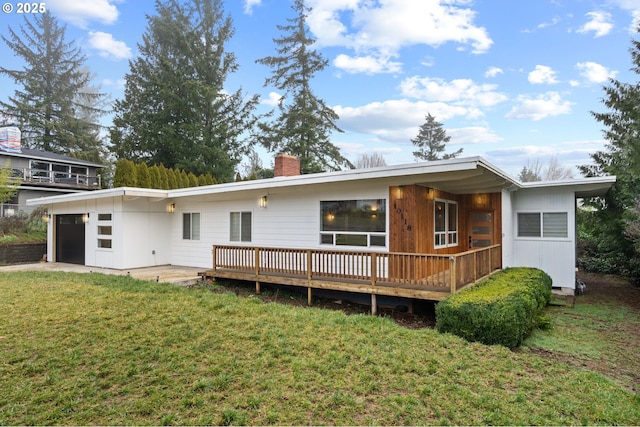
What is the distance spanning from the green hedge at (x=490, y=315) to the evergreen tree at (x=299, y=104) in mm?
19458

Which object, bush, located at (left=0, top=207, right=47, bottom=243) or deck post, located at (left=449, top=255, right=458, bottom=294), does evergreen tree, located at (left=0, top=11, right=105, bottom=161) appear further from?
deck post, located at (left=449, top=255, right=458, bottom=294)

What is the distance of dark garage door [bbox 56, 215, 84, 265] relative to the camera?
1366 centimetres

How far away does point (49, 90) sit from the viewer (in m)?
31.5

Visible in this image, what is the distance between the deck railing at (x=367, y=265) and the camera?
23.0ft

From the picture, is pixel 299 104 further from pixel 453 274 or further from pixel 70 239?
pixel 453 274

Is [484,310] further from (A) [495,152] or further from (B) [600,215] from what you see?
(A) [495,152]

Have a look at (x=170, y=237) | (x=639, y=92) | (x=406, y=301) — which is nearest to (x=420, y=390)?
(x=406, y=301)

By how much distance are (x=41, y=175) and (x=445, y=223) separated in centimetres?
2905

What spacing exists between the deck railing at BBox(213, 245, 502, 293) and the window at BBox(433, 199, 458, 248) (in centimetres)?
82

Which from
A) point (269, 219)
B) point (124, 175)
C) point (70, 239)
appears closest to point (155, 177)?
point (124, 175)

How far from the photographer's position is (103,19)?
16828 mm

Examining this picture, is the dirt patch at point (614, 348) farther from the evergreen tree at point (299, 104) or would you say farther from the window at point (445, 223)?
the evergreen tree at point (299, 104)

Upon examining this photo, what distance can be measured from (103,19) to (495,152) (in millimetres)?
31438

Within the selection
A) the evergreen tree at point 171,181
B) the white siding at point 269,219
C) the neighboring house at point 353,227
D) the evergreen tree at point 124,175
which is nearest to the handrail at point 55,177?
the evergreen tree at point 171,181
